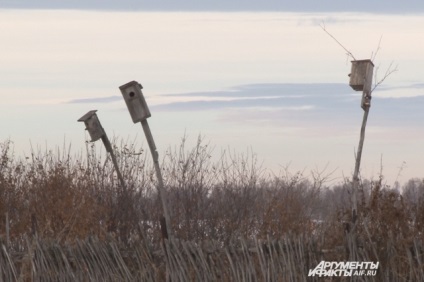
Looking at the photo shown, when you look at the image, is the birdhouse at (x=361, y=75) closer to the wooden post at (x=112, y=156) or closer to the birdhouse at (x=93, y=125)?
the wooden post at (x=112, y=156)

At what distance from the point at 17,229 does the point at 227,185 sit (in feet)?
15.4

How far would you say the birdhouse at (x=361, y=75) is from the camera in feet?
48.9

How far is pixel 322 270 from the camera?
318 inches

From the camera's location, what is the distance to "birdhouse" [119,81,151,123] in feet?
48.1

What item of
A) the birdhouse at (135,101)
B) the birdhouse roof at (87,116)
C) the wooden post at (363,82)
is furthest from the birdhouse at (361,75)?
the birdhouse roof at (87,116)

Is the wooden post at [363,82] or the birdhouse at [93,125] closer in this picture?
the wooden post at [363,82]

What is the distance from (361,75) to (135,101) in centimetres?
363

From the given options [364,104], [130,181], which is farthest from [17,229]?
[364,104]

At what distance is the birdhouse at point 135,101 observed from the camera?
14.7 metres

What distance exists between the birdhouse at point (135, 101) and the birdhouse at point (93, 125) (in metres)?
2.75

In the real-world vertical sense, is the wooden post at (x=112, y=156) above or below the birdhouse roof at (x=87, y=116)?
below

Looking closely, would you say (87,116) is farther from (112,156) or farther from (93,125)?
(112,156)

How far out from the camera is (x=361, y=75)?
15.1 metres

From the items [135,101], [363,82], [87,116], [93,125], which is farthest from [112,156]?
[363,82]
